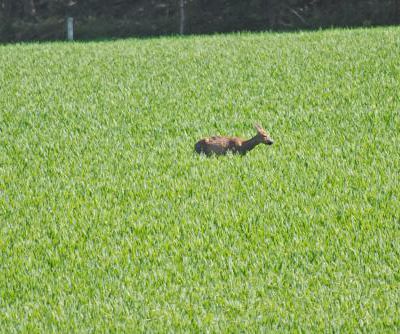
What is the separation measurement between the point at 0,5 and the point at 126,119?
88.0 ft

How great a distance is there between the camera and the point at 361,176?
836cm

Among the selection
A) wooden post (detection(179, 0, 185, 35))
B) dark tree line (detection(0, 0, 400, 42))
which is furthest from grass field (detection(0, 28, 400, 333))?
wooden post (detection(179, 0, 185, 35))

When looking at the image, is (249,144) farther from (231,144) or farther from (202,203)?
Answer: (202,203)

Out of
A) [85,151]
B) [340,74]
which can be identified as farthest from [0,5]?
[85,151]

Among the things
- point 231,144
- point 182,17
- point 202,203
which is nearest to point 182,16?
point 182,17

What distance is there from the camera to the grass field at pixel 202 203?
5.69 m

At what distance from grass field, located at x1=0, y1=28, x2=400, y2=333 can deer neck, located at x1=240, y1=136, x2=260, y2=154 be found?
0.39ft

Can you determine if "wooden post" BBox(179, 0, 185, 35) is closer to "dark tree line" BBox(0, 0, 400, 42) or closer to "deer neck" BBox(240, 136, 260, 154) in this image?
"dark tree line" BBox(0, 0, 400, 42)

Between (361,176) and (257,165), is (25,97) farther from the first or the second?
(361,176)

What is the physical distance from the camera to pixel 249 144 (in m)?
9.03

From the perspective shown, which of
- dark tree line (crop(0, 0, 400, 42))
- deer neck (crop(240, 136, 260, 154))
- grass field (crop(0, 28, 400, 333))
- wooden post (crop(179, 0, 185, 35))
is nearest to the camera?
grass field (crop(0, 28, 400, 333))

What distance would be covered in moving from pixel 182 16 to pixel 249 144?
2104 cm

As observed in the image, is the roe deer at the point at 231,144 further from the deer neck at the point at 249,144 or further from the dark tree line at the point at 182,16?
the dark tree line at the point at 182,16

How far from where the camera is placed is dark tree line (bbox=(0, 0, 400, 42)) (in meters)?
28.0
